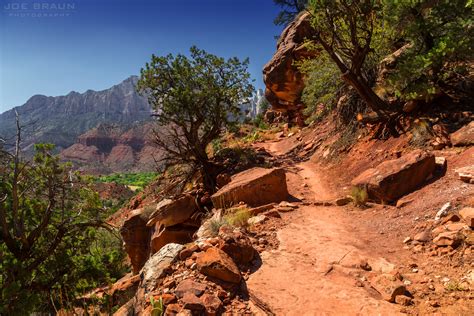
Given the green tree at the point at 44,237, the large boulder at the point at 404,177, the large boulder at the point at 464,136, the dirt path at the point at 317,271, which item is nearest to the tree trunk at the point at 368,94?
the large boulder at the point at 464,136

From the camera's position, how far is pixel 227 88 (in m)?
14.8

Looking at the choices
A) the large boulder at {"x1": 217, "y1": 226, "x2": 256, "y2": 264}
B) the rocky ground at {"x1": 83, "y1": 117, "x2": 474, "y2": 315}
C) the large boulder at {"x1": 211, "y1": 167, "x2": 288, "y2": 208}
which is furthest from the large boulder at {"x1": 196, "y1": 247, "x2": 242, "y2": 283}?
the large boulder at {"x1": 211, "y1": 167, "x2": 288, "y2": 208}

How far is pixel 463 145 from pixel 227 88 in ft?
33.3

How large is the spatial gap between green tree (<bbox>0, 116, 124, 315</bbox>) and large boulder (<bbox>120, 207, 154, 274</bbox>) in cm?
393

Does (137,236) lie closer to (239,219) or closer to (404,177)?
(239,219)

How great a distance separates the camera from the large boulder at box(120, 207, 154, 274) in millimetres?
11625

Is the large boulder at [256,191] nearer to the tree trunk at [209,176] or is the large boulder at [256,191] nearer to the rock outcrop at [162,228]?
the rock outcrop at [162,228]

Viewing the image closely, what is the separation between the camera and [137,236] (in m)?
11.7

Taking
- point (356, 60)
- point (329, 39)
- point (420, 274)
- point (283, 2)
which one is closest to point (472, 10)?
point (356, 60)

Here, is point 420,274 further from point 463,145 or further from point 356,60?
point 356,60

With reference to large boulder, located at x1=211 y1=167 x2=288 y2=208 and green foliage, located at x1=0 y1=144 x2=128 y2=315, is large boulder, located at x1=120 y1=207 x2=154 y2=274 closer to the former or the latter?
green foliage, located at x1=0 y1=144 x2=128 y2=315

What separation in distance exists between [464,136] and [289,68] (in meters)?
15.8

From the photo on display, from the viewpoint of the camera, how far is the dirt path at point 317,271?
379 centimetres

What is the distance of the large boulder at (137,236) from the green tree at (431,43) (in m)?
9.99
